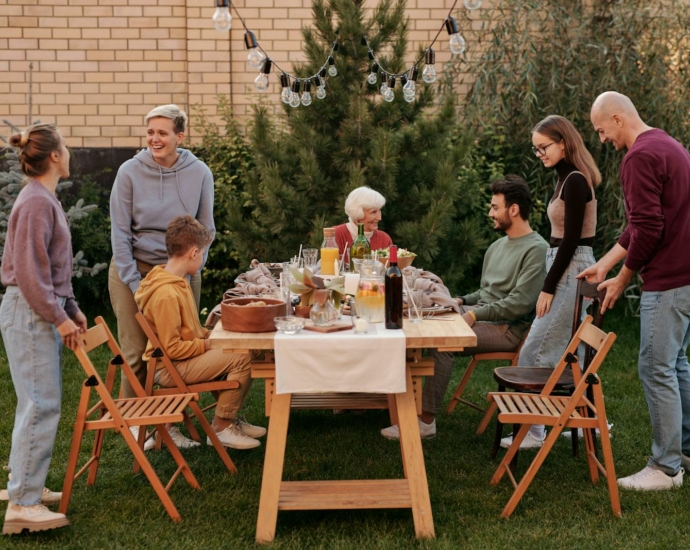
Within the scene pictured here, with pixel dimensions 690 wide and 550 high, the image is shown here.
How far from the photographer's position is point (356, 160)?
21.3ft

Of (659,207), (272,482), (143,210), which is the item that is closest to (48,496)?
(272,482)

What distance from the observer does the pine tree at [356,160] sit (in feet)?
20.6

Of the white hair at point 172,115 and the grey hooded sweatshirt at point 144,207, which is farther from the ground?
the white hair at point 172,115

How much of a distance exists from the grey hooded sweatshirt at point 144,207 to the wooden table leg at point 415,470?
1.78 metres

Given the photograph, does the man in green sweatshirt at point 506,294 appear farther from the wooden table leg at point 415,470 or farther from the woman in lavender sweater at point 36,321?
the woman in lavender sweater at point 36,321

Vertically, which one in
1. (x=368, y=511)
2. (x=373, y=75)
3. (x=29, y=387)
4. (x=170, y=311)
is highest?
(x=373, y=75)

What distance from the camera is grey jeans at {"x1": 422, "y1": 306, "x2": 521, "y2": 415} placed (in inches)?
181

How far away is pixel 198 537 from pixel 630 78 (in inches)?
A: 231

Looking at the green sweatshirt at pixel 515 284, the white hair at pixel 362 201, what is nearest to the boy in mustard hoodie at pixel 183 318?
the white hair at pixel 362 201

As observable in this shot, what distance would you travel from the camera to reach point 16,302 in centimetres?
330

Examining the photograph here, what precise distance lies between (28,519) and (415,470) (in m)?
1.57

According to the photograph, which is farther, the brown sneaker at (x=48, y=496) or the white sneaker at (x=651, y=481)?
the white sneaker at (x=651, y=481)

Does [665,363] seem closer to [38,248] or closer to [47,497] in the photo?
[38,248]

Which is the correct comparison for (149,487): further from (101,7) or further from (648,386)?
(101,7)
